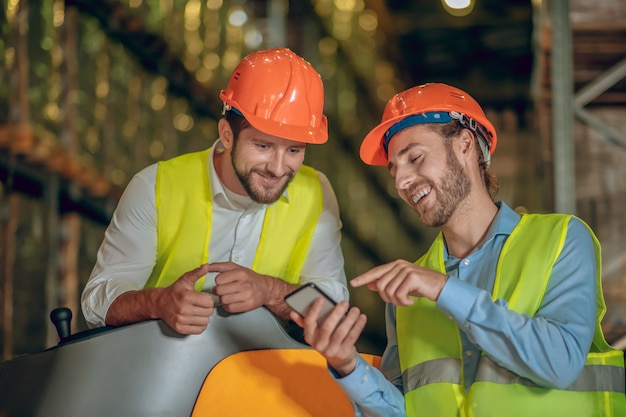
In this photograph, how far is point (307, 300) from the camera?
2.31 meters

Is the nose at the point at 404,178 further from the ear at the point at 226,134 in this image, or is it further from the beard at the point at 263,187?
the ear at the point at 226,134

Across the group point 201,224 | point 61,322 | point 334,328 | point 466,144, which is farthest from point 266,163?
point 334,328

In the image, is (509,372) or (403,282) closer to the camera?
(403,282)

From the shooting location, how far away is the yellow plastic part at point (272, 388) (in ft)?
8.84

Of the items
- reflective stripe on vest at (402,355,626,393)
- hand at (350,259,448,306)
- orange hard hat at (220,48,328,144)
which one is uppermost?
orange hard hat at (220,48,328,144)

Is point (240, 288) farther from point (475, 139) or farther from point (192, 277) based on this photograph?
point (475, 139)

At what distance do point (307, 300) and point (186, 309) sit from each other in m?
0.43

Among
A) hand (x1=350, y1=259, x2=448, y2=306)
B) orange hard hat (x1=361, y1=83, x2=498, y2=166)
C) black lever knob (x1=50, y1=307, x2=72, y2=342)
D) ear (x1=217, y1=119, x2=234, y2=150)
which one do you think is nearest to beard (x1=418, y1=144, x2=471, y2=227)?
orange hard hat (x1=361, y1=83, x2=498, y2=166)

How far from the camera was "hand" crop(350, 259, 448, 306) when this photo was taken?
2.30 m

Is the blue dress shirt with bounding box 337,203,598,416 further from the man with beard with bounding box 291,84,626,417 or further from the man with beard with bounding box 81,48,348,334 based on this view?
the man with beard with bounding box 81,48,348,334

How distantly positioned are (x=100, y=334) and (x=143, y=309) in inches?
6.2

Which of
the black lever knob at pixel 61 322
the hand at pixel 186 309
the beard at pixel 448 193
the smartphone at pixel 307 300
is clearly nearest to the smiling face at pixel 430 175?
the beard at pixel 448 193

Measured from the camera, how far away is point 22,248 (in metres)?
4.80

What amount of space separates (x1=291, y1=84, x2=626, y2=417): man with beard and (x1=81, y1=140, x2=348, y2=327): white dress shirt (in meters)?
0.42
